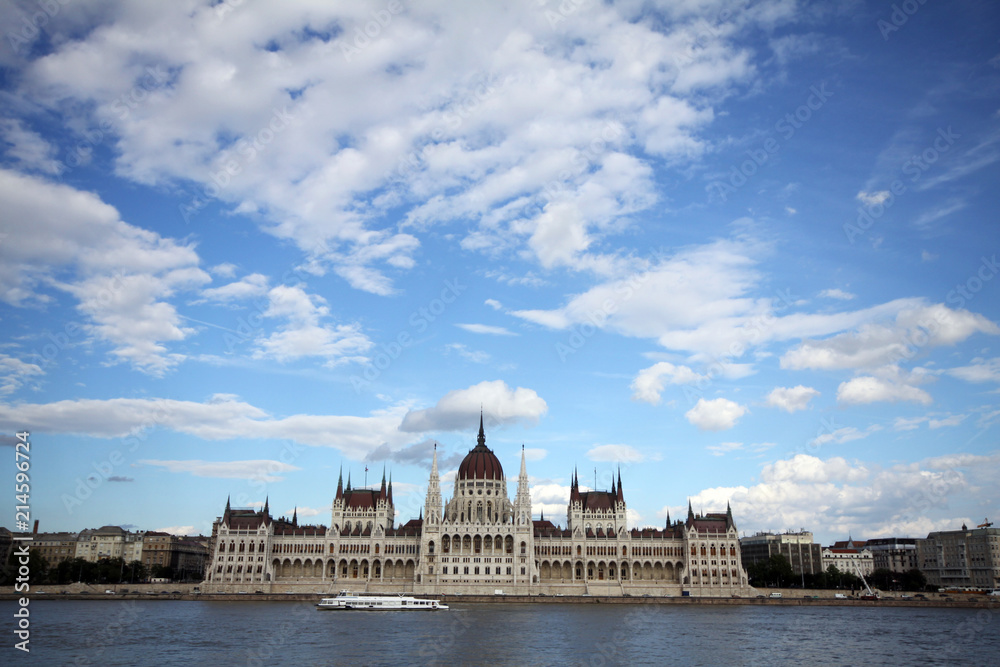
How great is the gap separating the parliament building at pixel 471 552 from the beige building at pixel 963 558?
5300cm

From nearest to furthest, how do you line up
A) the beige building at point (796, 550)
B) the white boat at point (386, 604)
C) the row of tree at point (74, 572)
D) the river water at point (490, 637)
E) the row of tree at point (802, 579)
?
the river water at point (490, 637) < the white boat at point (386, 604) < the row of tree at point (74, 572) < the row of tree at point (802, 579) < the beige building at point (796, 550)

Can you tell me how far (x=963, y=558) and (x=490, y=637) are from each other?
5050 inches

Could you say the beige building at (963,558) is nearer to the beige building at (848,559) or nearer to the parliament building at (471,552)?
the beige building at (848,559)

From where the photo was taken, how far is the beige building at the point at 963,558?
147375mm

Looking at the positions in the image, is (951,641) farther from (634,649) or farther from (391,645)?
(391,645)

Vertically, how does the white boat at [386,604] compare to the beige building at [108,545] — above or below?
below

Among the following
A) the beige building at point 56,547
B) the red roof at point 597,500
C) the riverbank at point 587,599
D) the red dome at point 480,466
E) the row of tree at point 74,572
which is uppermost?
the red dome at point 480,466

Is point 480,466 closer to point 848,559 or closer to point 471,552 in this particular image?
point 471,552

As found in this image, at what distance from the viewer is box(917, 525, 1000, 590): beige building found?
147m

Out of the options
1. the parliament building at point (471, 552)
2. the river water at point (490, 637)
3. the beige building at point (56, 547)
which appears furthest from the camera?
the beige building at point (56, 547)

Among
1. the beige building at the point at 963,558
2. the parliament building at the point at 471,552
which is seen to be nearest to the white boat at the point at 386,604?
the parliament building at the point at 471,552

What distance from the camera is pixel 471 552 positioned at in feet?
433

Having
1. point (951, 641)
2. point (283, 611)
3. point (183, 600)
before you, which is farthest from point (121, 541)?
point (951, 641)

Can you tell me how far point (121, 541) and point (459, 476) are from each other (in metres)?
78.5
